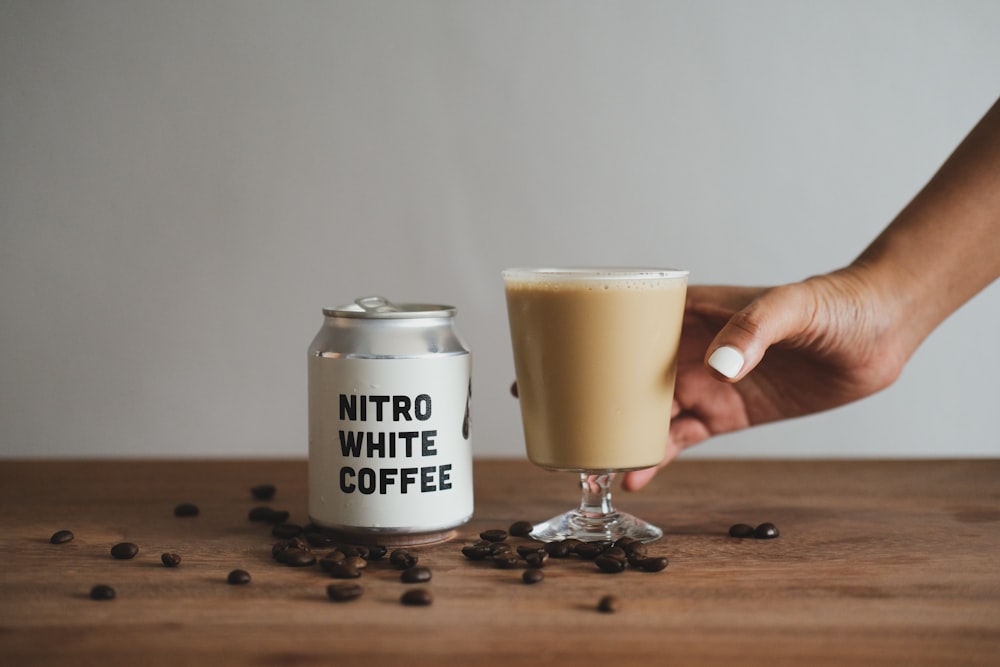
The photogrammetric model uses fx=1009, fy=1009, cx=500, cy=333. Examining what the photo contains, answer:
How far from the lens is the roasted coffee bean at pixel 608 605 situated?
1165 mm

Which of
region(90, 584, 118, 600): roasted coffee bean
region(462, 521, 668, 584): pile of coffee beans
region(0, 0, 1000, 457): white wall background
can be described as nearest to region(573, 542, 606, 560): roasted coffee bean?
region(462, 521, 668, 584): pile of coffee beans

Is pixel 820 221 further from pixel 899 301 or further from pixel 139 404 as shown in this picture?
pixel 139 404

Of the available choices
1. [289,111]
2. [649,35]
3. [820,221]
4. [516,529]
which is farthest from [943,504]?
[289,111]

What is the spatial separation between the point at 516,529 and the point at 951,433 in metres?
2.02

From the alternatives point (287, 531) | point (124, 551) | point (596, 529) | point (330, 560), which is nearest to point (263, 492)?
point (287, 531)

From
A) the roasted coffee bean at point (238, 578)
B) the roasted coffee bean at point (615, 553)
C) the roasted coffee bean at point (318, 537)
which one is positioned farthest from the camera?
the roasted coffee bean at point (318, 537)

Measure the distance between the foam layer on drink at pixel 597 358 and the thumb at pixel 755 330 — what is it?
82mm

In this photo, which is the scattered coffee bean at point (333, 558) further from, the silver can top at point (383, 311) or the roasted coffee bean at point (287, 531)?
the silver can top at point (383, 311)

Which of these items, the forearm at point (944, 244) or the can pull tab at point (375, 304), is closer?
the can pull tab at point (375, 304)

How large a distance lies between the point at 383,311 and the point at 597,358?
1.05 ft

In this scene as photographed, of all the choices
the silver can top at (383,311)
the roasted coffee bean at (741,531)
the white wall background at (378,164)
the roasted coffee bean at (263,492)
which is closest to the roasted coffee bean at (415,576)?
the silver can top at (383,311)

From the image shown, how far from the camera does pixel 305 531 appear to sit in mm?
1540

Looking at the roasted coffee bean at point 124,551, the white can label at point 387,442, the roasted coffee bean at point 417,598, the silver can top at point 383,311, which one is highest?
the silver can top at point 383,311

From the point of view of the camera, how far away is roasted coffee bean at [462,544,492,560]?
54.7 inches
